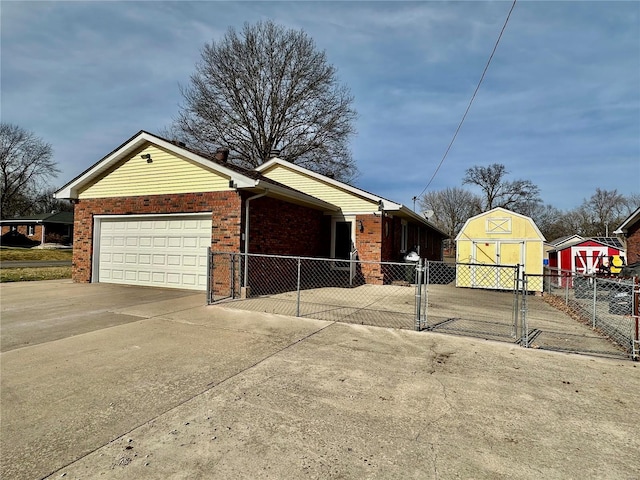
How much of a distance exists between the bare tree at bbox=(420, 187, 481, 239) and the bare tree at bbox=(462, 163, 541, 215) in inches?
132

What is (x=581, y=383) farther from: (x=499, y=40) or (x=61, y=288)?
(x=61, y=288)

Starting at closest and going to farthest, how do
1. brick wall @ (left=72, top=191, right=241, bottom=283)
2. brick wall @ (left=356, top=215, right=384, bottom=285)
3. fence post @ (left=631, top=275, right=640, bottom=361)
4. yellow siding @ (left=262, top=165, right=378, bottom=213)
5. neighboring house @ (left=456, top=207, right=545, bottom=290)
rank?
fence post @ (left=631, top=275, right=640, bottom=361) < brick wall @ (left=72, top=191, right=241, bottom=283) < brick wall @ (left=356, top=215, right=384, bottom=285) < yellow siding @ (left=262, top=165, right=378, bottom=213) < neighboring house @ (left=456, top=207, right=545, bottom=290)

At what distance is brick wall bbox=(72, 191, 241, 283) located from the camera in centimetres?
914

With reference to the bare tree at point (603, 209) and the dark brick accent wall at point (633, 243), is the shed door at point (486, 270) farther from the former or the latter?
the bare tree at point (603, 209)

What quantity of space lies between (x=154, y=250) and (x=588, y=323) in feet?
37.4

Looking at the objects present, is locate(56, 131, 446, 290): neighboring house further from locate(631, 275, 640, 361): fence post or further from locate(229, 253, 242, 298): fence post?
locate(631, 275, 640, 361): fence post

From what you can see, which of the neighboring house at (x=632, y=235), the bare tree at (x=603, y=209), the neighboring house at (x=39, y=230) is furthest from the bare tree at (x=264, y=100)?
the bare tree at (x=603, y=209)

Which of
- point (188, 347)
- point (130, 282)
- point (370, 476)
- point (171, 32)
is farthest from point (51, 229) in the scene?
point (370, 476)

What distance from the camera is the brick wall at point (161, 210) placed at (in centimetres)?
914

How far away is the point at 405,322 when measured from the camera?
655 centimetres

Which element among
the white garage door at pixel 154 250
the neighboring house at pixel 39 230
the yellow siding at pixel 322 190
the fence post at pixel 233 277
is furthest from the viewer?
the neighboring house at pixel 39 230

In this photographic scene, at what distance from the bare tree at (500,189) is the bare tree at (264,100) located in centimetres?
2621

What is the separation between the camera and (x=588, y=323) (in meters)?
7.25

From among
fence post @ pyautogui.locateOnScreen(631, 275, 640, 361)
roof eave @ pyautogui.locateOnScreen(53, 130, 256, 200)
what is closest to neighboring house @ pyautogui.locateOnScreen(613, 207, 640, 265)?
fence post @ pyautogui.locateOnScreen(631, 275, 640, 361)
